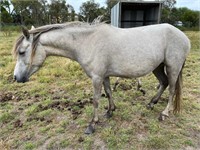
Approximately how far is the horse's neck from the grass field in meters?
1.03

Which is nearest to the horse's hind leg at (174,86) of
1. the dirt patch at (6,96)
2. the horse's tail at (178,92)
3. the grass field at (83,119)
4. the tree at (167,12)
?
the horse's tail at (178,92)

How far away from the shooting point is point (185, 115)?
9.22 feet

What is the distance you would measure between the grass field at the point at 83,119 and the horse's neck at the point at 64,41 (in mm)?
1032

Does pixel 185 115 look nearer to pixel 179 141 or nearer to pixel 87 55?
pixel 179 141

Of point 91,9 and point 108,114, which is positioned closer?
point 108,114

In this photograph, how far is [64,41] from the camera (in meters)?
2.26

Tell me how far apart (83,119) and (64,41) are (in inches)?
46.2

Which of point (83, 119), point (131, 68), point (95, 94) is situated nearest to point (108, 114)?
point (83, 119)

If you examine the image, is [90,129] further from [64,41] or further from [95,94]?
[64,41]

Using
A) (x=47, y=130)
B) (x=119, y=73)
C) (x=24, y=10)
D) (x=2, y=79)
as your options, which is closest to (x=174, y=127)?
(x=119, y=73)

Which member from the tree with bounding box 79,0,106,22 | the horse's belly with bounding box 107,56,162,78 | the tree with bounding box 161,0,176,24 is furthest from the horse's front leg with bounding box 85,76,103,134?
the tree with bounding box 161,0,176,24

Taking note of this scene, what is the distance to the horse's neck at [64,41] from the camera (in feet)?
7.32

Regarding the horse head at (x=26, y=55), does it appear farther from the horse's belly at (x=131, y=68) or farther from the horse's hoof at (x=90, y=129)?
the horse's hoof at (x=90, y=129)

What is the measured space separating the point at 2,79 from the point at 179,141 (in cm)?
413
